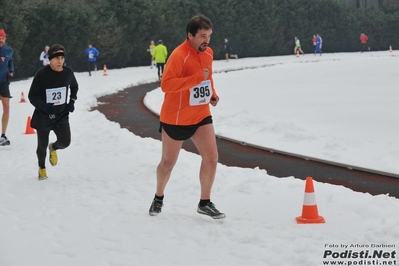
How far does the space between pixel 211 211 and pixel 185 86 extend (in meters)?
1.29

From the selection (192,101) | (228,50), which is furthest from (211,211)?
(228,50)

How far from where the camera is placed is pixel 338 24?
6419 cm

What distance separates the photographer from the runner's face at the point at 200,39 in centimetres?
635

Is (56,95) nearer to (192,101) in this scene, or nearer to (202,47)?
(192,101)

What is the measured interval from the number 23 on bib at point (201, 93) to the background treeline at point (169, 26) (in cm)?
3049

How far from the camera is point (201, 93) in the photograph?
21.5 ft

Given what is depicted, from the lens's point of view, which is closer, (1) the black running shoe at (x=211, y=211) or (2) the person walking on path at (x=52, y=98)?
(1) the black running shoe at (x=211, y=211)

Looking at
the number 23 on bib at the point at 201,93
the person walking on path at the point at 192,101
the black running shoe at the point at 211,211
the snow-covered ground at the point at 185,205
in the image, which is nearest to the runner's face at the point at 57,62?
the snow-covered ground at the point at 185,205

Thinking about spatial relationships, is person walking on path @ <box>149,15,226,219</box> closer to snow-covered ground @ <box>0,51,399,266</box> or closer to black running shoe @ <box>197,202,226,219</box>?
black running shoe @ <box>197,202,226,219</box>

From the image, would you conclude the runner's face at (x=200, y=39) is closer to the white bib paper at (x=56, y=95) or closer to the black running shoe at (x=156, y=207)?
the black running shoe at (x=156, y=207)

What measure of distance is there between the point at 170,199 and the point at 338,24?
2314 inches

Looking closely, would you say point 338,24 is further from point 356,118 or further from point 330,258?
point 330,258

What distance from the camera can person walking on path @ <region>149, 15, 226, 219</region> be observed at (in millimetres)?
6363

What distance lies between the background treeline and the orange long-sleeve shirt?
3040 centimetres
